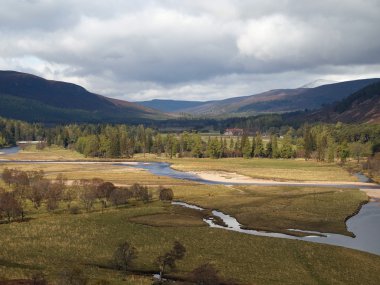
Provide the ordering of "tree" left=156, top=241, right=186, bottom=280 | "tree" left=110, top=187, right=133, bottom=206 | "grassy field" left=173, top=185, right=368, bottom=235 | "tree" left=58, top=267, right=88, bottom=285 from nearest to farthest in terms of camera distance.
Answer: "tree" left=58, top=267, right=88, bottom=285
"tree" left=156, top=241, right=186, bottom=280
"grassy field" left=173, top=185, right=368, bottom=235
"tree" left=110, top=187, right=133, bottom=206

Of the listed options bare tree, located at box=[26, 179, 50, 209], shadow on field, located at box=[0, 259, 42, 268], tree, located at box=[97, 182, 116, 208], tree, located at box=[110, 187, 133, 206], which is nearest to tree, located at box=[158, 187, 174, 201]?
tree, located at box=[110, 187, 133, 206]

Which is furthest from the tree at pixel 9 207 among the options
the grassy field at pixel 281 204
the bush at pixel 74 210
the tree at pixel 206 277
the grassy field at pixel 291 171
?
the grassy field at pixel 291 171

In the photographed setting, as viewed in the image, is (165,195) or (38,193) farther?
(165,195)

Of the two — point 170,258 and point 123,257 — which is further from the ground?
point 170,258

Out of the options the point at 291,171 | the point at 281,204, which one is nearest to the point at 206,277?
the point at 281,204

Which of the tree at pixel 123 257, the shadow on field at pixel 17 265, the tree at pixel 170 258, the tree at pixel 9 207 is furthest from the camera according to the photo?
the tree at pixel 9 207

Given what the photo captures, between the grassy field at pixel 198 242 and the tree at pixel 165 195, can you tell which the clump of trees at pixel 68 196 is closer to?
the grassy field at pixel 198 242

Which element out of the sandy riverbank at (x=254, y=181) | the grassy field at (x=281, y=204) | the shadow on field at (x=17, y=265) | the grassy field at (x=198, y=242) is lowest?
the sandy riverbank at (x=254, y=181)

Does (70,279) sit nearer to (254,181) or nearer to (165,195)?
(165,195)

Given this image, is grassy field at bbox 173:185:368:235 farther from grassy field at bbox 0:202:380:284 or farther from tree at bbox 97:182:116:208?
tree at bbox 97:182:116:208

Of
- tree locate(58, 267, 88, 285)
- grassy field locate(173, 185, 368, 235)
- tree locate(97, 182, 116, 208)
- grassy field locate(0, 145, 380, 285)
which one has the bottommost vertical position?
grassy field locate(173, 185, 368, 235)

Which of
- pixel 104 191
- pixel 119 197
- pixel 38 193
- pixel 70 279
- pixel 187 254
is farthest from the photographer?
pixel 104 191

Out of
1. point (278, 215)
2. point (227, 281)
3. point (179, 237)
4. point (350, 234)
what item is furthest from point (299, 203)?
point (227, 281)

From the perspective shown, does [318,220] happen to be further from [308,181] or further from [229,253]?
[308,181]
